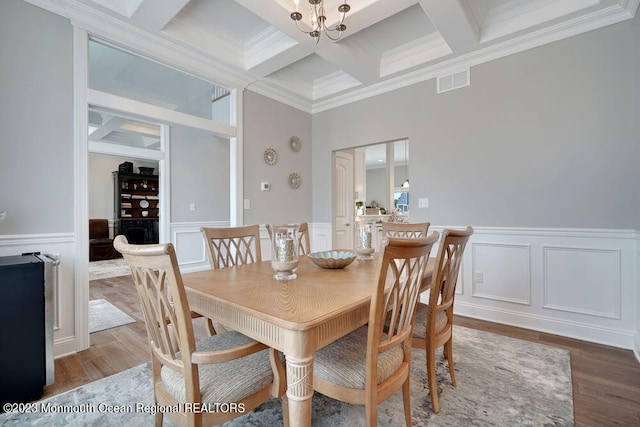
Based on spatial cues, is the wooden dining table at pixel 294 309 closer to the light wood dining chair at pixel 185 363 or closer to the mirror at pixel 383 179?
the light wood dining chair at pixel 185 363

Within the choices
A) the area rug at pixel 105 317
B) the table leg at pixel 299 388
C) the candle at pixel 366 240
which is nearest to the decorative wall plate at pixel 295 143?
the candle at pixel 366 240

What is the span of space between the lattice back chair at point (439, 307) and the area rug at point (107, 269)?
17.6ft

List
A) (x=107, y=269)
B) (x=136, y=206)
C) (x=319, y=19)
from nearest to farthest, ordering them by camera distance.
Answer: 1. (x=319, y=19)
2. (x=107, y=269)
3. (x=136, y=206)

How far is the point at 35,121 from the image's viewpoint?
2.14 meters

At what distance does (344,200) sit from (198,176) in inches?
103

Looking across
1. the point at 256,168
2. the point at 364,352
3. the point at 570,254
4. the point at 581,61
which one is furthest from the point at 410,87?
the point at 364,352

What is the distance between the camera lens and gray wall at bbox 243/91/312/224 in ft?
12.1

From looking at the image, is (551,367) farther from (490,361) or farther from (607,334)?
(607,334)

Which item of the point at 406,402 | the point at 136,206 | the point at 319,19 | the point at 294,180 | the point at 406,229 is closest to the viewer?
the point at 406,402

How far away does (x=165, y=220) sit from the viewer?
474cm

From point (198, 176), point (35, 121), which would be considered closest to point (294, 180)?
point (198, 176)

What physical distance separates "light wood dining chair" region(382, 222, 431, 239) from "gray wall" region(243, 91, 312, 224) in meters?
1.83

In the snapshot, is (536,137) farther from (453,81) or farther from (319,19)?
(319,19)

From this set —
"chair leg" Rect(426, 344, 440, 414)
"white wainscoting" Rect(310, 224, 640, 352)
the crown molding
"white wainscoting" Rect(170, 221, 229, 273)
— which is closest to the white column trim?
"white wainscoting" Rect(170, 221, 229, 273)
